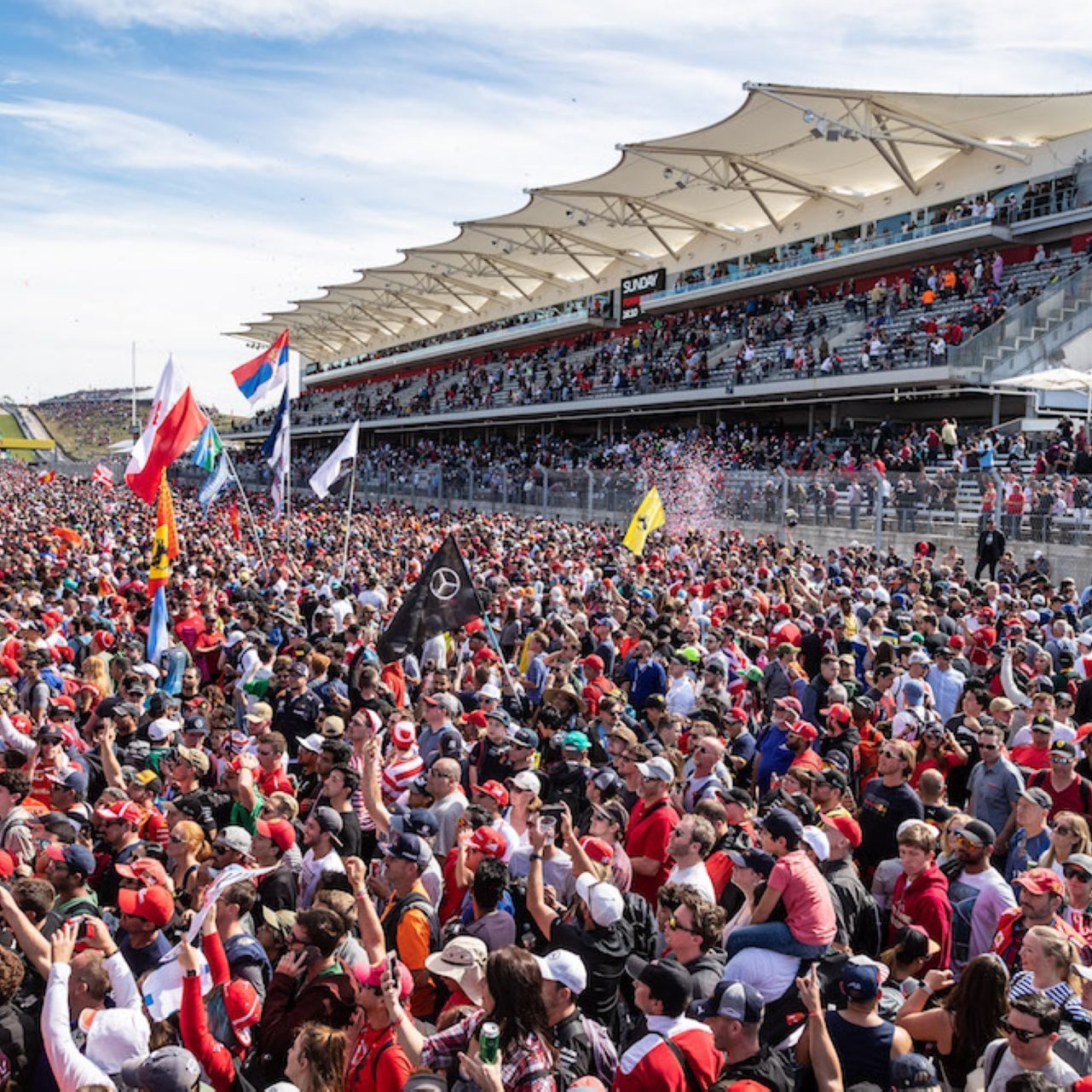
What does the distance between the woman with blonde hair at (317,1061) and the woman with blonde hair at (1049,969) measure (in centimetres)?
228

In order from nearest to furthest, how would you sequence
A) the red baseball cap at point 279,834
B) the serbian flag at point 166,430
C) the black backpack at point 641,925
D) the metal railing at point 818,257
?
the black backpack at point 641,925 → the red baseball cap at point 279,834 → the serbian flag at point 166,430 → the metal railing at point 818,257

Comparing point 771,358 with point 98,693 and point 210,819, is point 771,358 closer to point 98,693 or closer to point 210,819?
point 98,693

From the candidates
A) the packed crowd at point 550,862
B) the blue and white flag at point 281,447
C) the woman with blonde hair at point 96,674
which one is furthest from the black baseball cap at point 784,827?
the blue and white flag at point 281,447

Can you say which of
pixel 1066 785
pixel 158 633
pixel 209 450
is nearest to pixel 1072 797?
pixel 1066 785

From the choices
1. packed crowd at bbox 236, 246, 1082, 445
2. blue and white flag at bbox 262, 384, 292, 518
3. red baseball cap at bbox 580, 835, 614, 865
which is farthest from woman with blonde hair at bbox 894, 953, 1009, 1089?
packed crowd at bbox 236, 246, 1082, 445

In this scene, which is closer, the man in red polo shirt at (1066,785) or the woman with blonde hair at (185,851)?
A: the woman with blonde hair at (185,851)

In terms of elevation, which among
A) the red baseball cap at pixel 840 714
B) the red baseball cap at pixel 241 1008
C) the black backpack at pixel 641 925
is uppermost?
the red baseball cap at pixel 840 714

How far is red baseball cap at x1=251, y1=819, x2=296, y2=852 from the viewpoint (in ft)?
18.6

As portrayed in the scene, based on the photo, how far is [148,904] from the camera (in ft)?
15.9

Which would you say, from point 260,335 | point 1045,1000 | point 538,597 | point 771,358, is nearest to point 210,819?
point 1045,1000

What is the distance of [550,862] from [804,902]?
4.03 ft

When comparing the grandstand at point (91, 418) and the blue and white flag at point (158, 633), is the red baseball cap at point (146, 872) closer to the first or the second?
the blue and white flag at point (158, 633)

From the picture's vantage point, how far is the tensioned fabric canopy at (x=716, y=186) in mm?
30922

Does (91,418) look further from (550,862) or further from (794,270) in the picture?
(550,862)
